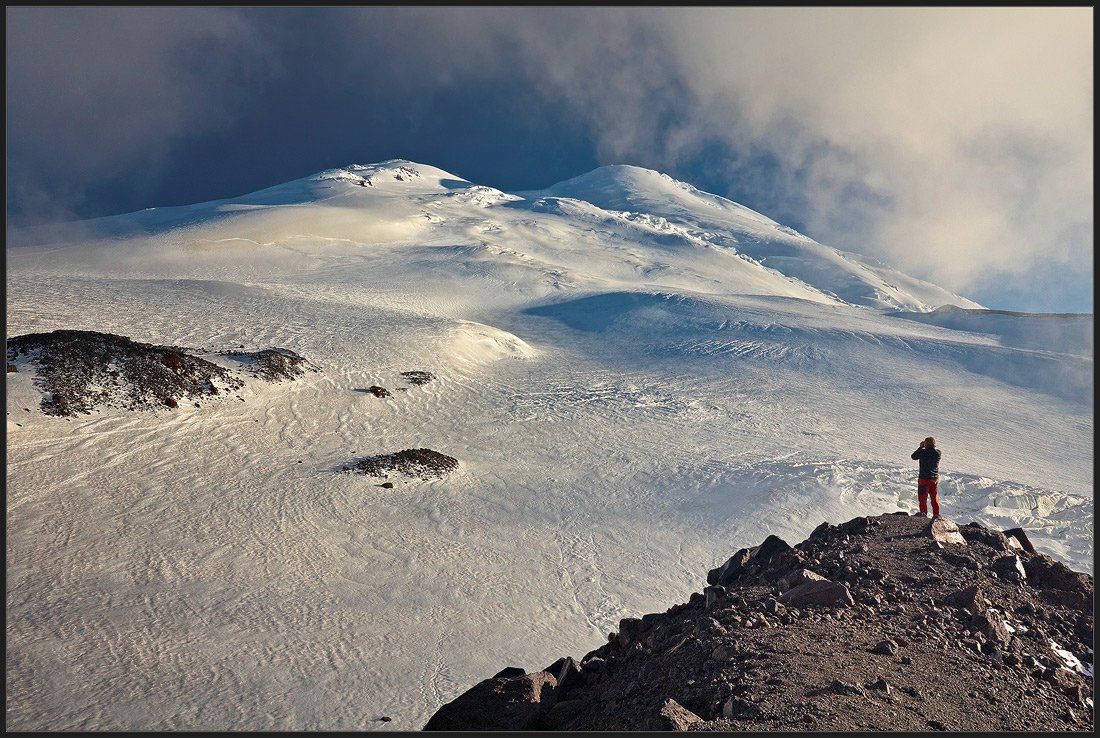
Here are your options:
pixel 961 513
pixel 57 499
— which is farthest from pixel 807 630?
pixel 57 499

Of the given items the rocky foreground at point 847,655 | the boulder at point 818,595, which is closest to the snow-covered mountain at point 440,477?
the rocky foreground at point 847,655

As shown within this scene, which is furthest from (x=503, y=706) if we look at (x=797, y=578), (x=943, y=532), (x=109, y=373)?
(x=109, y=373)

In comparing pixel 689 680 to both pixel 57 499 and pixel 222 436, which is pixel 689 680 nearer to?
pixel 57 499

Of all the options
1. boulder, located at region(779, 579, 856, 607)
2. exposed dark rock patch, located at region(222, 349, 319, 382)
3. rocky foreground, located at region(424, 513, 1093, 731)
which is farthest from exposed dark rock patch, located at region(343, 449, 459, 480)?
boulder, located at region(779, 579, 856, 607)

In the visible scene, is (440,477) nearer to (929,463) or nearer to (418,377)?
(418,377)

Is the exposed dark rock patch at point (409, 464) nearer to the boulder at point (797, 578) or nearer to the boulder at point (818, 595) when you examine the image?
the boulder at point (797, 578)
